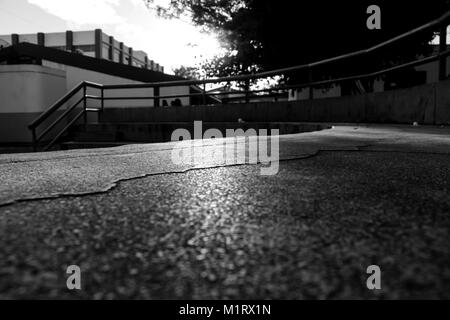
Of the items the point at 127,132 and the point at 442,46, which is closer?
the point at 442,46

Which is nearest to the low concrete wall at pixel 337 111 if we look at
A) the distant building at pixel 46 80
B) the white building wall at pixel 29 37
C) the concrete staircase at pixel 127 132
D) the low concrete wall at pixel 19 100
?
the distant building at pixel 46 80

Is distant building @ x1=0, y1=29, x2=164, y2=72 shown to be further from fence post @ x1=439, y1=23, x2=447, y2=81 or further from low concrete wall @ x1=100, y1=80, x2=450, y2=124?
fence post @ x1=439, y1=23, x2=447, y2=81

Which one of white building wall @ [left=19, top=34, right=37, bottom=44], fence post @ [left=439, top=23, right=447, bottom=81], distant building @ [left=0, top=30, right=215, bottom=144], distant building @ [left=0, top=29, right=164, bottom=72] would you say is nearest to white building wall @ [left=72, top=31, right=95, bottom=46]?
distant building @ [left=0, top=29, right=164, bottom=72]

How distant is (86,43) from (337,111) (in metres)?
41.1

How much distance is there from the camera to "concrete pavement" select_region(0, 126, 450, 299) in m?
0.51

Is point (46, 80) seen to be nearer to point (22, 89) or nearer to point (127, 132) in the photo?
point (22, 89)

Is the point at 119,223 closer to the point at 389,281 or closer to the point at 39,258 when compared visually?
the point at 39,258

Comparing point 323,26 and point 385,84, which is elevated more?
point 323,26

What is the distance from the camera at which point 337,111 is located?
6465 mm

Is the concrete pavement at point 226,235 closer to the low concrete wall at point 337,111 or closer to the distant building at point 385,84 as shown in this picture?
the low concrete wall at point 337,111

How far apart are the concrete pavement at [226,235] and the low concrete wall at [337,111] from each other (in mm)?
3578

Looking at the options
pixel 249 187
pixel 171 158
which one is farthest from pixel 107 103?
pixel 249 187

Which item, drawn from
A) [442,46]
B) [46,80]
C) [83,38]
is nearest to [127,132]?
[442,46]
